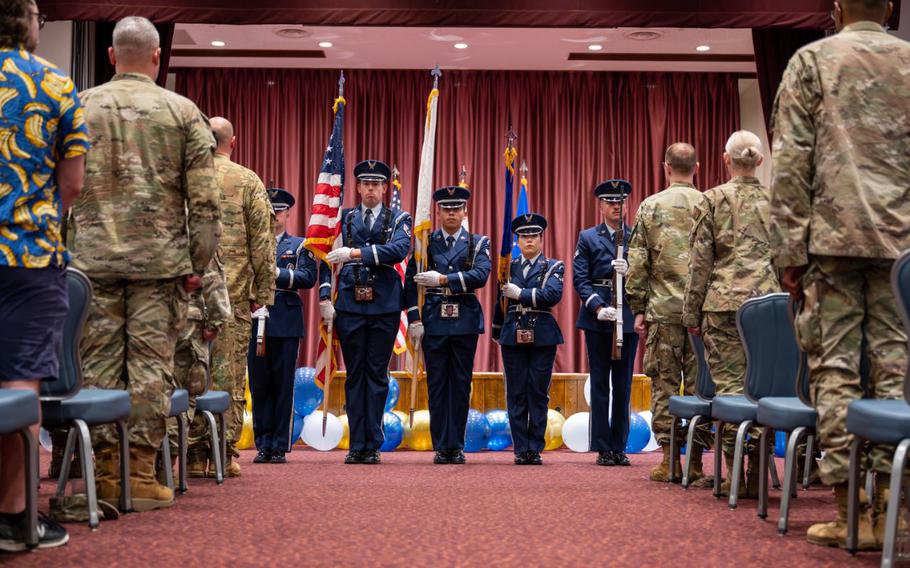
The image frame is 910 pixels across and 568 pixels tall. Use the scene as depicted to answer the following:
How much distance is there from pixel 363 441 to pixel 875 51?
13.7 feet

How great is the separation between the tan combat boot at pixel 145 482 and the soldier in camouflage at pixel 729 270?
7.62ft

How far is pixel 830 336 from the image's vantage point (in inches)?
125

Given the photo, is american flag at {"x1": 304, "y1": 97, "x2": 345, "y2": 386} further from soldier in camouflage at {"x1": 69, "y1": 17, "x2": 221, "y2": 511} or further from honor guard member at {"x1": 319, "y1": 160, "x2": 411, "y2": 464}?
soldier in camouflage at {"x1": 69, "y1": 17, "x2": 221, "y2": 511}

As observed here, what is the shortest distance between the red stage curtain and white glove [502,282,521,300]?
391cm

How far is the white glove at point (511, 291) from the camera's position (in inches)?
281

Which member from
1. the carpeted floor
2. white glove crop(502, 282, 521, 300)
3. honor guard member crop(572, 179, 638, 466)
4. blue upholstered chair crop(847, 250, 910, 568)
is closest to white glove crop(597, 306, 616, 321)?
honor guard member crop(572, 179, 638, 466)

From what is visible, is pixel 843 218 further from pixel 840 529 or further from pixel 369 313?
pixel 369 313

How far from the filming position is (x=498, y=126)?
36.7 ft

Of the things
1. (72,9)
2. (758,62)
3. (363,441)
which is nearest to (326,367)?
(363,441)

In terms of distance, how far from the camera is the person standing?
2.94 m

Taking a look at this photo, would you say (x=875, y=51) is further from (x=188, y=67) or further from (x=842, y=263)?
(x=188, y=67)

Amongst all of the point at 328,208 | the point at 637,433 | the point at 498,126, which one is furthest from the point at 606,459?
the point at 498,126

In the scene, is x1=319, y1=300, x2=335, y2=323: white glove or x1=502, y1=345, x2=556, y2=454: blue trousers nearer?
x1=319, y1=300, x2=335, y2=323: white glove

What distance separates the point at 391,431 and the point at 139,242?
14.2 feet
